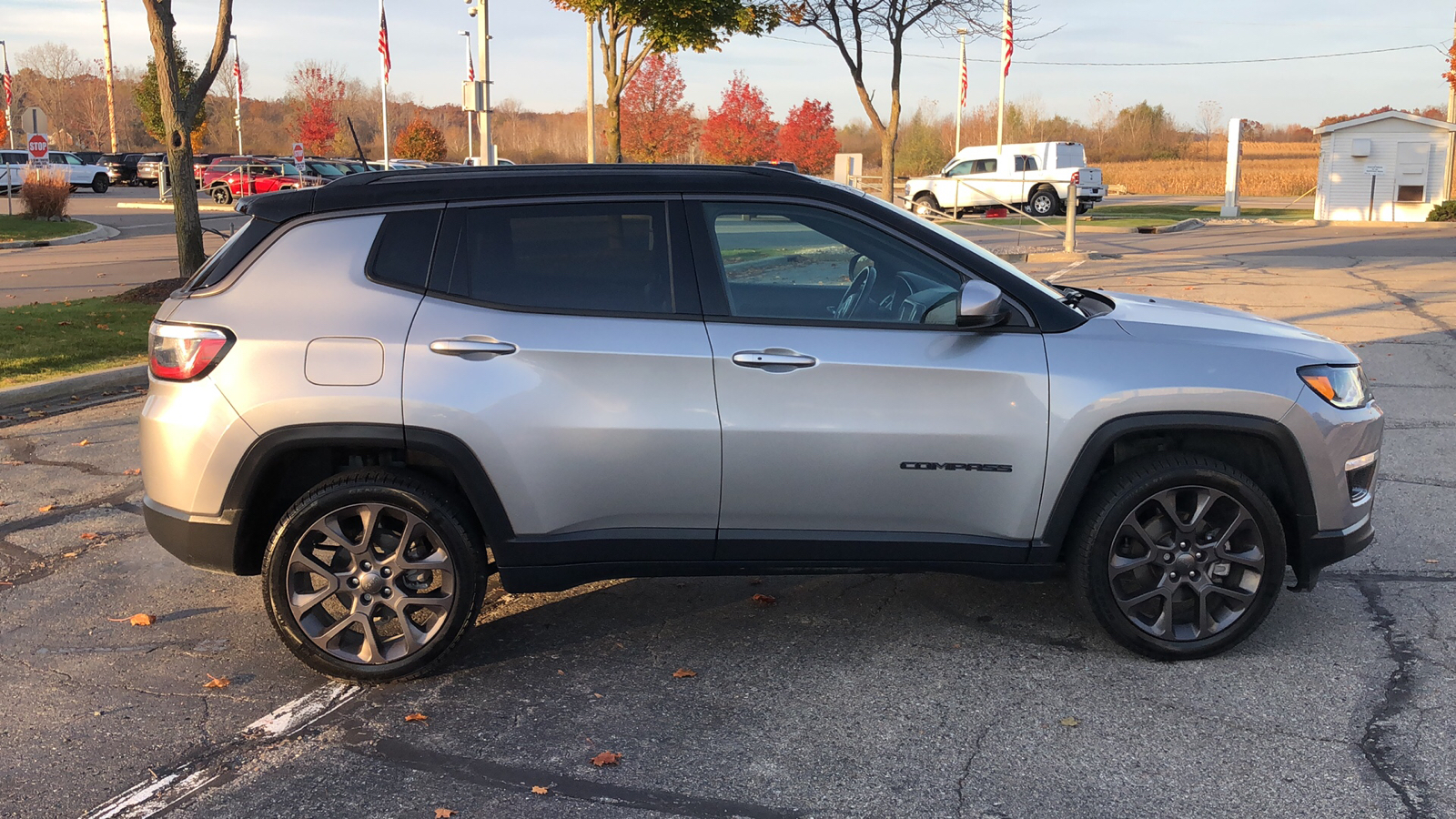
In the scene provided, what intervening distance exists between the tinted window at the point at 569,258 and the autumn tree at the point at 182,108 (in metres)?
10.4

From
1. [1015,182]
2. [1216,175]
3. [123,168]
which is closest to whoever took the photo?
[1015,182]

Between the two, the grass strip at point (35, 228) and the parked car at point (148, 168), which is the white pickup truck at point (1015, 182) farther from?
the parked car at point (148, 168)

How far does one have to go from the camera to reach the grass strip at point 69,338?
31.9 ft

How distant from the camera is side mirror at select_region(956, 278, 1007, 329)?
387cm

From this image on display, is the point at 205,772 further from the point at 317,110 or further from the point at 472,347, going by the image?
the point at 317,110

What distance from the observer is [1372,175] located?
31.8 metres

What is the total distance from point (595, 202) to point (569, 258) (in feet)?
0.73

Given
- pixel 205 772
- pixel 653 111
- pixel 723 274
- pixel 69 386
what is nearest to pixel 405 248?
pixel 723 274

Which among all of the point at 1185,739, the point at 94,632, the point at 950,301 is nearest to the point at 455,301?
the point at 950,301

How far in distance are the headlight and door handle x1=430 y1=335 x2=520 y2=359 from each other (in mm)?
2836

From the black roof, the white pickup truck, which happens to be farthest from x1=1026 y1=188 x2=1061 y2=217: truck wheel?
the black roof

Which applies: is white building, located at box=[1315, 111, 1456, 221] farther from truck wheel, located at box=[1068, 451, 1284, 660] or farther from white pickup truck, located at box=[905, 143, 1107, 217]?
truck wheel, located at box=[1068, 451, 1284, 660]

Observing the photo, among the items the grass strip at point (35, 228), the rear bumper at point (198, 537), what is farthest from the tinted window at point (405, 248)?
the grass strip at point (35, 228)

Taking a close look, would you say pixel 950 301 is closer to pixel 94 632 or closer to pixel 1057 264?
pixel 94 632
